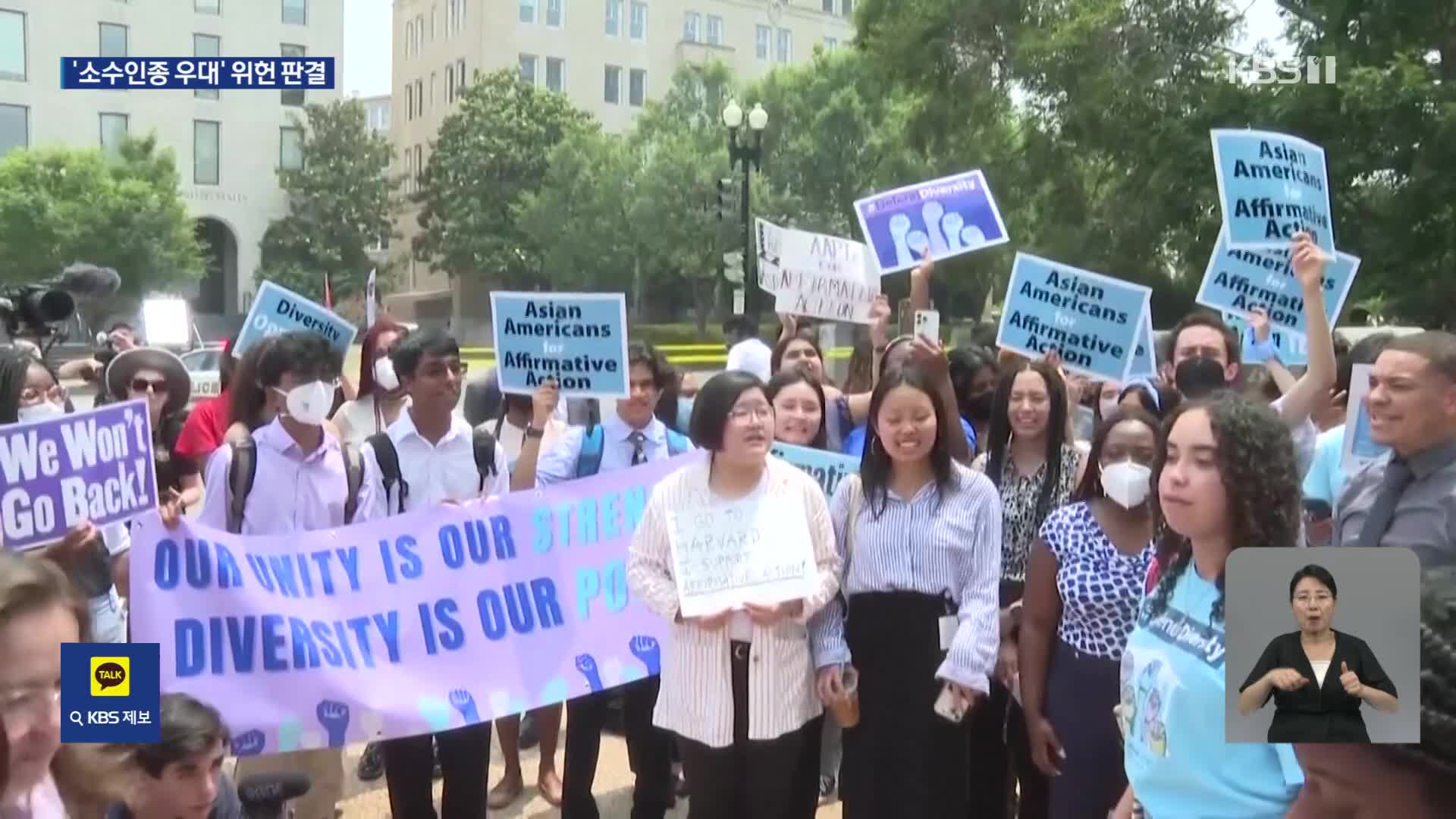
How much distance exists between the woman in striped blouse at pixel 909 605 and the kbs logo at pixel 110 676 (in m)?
2.49

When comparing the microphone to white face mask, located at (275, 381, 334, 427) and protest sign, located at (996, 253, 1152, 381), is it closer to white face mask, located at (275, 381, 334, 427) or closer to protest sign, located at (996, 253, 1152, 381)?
white face mask, located at (275, 381, 334, 427)

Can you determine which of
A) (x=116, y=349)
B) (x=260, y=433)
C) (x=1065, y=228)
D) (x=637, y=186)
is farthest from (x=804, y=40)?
(x=260, y=433)

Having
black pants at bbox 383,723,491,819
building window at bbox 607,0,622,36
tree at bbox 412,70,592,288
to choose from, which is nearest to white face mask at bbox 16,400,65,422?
black pants at bbox 383,723,491,819

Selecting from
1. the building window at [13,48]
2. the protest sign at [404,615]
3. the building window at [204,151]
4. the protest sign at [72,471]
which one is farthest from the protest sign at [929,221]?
the building window at [204,151]

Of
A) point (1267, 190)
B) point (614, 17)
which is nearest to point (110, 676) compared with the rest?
point (1267, 190)

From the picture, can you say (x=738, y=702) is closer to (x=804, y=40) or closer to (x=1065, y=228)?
(x=1065, y=228)

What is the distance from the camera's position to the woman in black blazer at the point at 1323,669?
105cm

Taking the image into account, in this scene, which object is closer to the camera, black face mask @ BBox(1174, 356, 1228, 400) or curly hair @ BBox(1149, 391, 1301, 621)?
curly hair @ BBox(1149, 391, 1301, 621)

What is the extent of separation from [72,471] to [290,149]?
53.4 m

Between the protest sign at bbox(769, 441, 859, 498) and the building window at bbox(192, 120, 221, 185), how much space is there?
51.6 meters

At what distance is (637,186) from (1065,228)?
27593mm

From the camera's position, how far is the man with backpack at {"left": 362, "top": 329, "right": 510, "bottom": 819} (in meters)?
4.68
